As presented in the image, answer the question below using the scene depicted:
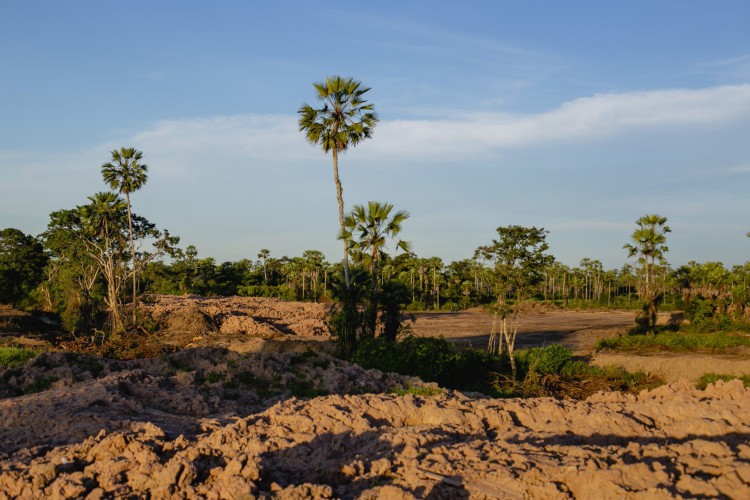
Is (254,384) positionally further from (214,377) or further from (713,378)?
(713,378)

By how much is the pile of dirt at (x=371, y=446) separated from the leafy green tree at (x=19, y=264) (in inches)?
1835

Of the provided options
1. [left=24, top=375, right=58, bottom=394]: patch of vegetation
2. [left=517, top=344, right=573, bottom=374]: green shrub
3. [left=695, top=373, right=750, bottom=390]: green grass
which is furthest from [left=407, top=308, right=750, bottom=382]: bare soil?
[left=24, top=375, right=58, bottom=394]: patch of vegetation

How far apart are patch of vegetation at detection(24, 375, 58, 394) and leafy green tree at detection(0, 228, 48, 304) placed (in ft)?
140

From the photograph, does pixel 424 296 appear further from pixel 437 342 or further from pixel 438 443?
pixel 438 443

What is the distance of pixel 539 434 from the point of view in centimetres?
841

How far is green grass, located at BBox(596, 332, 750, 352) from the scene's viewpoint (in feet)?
95.5

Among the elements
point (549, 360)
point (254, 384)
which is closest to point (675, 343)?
point (549, 360)

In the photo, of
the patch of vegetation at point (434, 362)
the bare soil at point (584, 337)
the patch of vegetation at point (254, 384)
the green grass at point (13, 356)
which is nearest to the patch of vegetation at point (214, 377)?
the patch of vegetation at point (254, 384)

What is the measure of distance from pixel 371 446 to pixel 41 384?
10508 mm

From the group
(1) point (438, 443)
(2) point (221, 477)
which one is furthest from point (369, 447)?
(2) point (221, 477)

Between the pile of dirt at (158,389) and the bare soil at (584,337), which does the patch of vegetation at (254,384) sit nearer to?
the pile of dirt at (158,389)

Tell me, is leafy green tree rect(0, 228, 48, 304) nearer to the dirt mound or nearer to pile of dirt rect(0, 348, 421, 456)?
the dirt mound

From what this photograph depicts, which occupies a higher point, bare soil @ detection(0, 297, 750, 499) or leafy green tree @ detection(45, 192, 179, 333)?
leafy green tree @ detection(45, 192, 179, 333)

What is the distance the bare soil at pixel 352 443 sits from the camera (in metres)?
6.16
